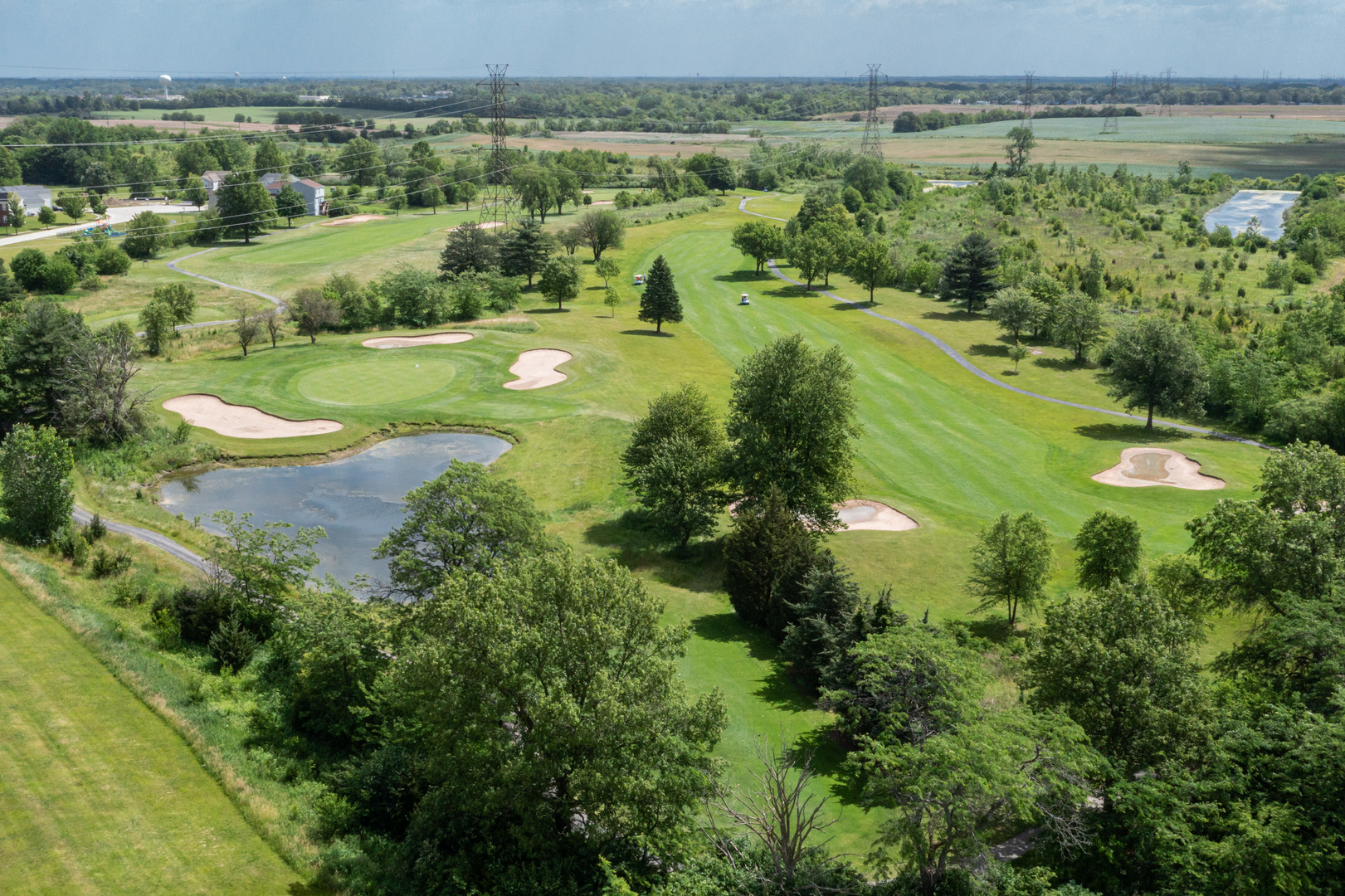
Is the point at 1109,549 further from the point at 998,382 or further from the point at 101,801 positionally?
the point at 998,382

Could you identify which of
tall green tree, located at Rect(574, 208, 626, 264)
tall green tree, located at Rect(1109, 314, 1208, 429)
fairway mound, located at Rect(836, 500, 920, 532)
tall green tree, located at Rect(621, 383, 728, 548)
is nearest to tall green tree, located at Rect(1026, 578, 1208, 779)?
fairway mound, located at Rect(836, 500, 920, 532)

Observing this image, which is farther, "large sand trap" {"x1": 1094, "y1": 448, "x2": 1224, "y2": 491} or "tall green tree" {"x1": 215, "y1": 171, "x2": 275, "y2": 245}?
"tall green tree" {"x1": 215, "y1": 171, "x2": 275, "y2": 245}

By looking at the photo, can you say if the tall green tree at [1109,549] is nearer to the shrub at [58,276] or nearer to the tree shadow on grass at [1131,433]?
the tree shadow on grass at [1131,433]

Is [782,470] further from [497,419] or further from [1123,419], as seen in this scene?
[1123,419]

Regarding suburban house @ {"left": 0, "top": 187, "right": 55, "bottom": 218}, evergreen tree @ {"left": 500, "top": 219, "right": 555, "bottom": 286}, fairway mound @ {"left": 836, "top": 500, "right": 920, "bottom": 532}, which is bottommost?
fairway mound @ {"left": 836, "top": 500, "right": 920, "bottom": 532}

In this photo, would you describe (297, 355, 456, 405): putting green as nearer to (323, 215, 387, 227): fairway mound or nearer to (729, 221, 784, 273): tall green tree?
(729, 221, 784, 273): tall green tree

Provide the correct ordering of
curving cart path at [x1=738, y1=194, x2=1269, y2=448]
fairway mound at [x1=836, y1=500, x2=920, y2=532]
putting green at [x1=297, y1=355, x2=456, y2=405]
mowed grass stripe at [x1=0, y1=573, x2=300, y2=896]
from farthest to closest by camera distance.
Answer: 1. putting green at [x1=297, y1=355, x2=456, y2=405]
2. curving cart path at [x1=738, y1=194, x2=1269, y2=448]
3. fairway mound at [x1=836, y1=500, x2=920, y2=532]
4. mowed grass stripe at [x1=0, y1=573, x2=300, y2=896]

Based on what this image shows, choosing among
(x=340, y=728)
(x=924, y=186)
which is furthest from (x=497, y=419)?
(x=924, y=186)
